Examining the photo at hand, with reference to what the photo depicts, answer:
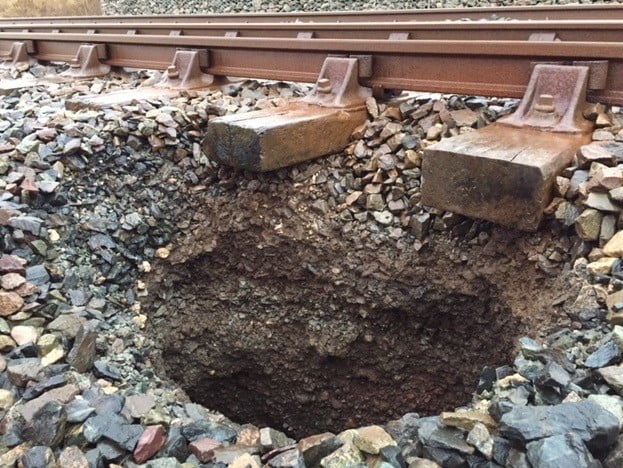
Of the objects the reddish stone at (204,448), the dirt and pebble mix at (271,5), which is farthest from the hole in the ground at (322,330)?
the dirt and pebble mix at (271,5)

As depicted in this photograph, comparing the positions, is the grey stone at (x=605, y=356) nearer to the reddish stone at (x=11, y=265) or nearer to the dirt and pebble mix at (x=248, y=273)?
the dirt and pebble mix at (x=248, y=273)

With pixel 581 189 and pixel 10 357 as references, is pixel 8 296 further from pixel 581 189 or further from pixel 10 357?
pixel 581 189

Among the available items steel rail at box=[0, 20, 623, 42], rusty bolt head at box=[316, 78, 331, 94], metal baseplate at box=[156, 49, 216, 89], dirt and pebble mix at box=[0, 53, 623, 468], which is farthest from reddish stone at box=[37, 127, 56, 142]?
steel rail at box=[0, 20, 623, 42]

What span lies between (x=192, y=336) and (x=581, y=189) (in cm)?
238

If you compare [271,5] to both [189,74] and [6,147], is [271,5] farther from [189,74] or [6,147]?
[6,147]

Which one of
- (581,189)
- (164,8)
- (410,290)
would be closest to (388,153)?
(410,290)

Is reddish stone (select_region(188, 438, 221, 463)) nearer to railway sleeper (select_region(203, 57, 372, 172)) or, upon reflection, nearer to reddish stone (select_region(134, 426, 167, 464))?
reddish stone (select_region(134, 426, 167, 464))

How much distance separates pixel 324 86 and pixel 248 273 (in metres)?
1.21

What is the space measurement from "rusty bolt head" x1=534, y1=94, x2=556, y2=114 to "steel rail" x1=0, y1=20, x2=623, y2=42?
108 centimetres

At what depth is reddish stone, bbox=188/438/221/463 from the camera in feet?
6.10

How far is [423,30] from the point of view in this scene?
13.8 feet

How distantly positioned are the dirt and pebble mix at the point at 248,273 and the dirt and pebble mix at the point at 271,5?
6.17 m

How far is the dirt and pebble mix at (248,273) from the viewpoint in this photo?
5.69ft

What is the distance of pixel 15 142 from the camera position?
3234 millimetres
